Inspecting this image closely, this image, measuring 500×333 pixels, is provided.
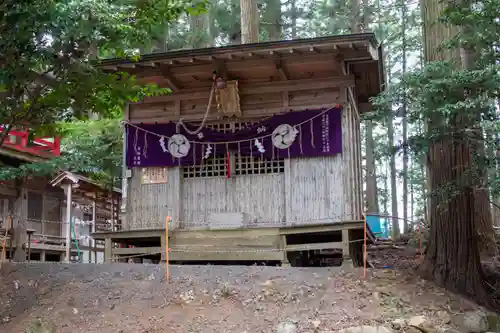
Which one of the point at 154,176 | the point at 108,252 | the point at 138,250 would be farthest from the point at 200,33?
the point at 138,250

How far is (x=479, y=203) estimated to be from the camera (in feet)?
48.5

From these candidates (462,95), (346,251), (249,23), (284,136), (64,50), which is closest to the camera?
(64,50)

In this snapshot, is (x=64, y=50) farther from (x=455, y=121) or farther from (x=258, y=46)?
(x=455, y=121)

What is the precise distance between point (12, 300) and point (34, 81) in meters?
4.13

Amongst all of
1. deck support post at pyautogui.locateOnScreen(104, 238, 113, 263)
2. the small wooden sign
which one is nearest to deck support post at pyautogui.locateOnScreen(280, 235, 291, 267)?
the small wooden sign

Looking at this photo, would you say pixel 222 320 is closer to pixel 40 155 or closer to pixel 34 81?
pixel 34 81

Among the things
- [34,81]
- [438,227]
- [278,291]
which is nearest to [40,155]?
[34,81]

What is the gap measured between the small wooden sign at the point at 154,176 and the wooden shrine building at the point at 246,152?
0.02 metres

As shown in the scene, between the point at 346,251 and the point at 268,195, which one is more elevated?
the point at 268,195

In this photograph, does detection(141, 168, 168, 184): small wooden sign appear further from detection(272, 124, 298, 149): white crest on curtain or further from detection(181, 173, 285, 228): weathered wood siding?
detection(272, 124, 298, 149): white crest on curtain

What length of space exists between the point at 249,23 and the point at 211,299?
1155cm

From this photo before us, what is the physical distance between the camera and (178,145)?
13.1 m

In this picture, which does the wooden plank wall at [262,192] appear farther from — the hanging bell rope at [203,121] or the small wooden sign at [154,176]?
the hanging bell rope at [203,121]

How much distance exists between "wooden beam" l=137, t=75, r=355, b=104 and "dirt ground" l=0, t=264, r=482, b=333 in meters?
4.32
